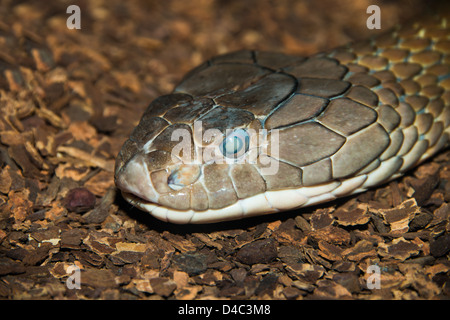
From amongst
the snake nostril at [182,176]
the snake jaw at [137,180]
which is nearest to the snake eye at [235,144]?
the snake nostril at [182,176]

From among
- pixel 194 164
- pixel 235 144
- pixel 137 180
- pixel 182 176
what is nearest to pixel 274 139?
pixel 235 144

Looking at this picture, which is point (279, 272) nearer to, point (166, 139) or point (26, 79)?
point (166, 139)

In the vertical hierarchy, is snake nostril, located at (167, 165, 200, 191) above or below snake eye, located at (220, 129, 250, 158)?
below

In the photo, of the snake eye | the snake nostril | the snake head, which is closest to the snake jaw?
the snake head

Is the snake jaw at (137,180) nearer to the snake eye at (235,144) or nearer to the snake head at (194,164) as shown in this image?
the snake head at (194,164)

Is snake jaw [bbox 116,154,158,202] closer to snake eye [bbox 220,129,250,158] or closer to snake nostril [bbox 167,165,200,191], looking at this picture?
snake nostril [bbox 167,165,200,191]

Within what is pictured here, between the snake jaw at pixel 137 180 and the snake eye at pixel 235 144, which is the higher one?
the snake eye at pixel 235 144
